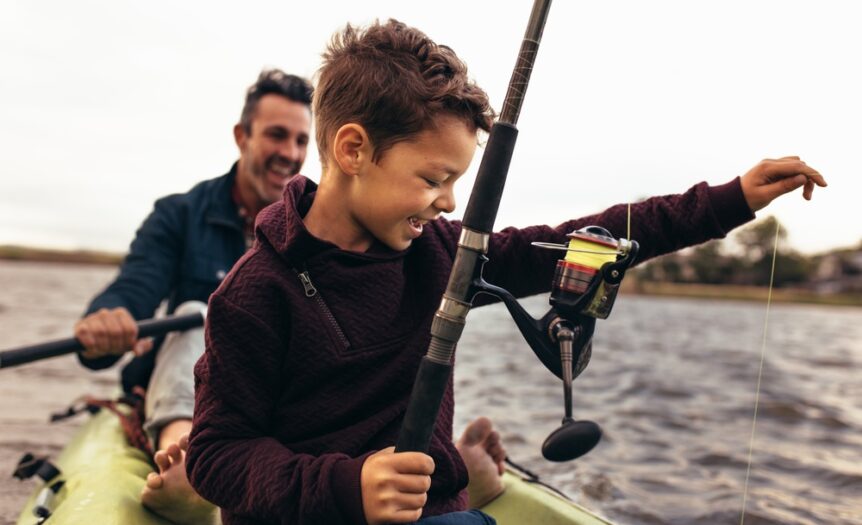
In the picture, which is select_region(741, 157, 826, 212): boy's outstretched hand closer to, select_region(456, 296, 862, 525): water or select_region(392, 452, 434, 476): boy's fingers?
select_region(392, 452, 434, 476): boy's fingers

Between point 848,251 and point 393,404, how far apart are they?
2630 inches

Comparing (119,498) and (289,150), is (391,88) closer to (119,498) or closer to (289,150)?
(119,498)

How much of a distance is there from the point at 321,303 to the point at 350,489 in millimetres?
489

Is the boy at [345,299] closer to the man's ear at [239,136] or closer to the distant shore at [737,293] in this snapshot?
the man's ear at [239,136]

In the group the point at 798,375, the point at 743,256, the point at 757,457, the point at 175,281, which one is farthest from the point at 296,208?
the point at 743,256

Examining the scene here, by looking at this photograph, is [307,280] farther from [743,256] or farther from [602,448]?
[743,256]

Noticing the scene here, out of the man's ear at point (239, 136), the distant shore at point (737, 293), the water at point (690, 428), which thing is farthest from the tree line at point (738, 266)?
the man's ear at point (239, 136)

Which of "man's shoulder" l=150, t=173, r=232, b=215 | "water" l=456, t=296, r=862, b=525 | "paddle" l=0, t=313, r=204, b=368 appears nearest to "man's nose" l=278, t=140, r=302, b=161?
"man's shoulder" l=150, t=173, r=232, b=215

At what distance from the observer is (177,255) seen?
4203mm

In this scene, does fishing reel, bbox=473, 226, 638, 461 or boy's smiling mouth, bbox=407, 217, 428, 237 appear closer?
fishing reel, bbox=473, 226, 638, 461

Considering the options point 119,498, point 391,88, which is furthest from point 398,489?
point 119,498

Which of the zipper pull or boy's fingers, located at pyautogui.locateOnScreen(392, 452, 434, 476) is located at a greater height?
the zipper pull

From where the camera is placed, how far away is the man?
3531 millimetres

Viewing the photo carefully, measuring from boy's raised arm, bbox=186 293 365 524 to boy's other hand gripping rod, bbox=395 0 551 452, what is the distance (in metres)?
0.17
